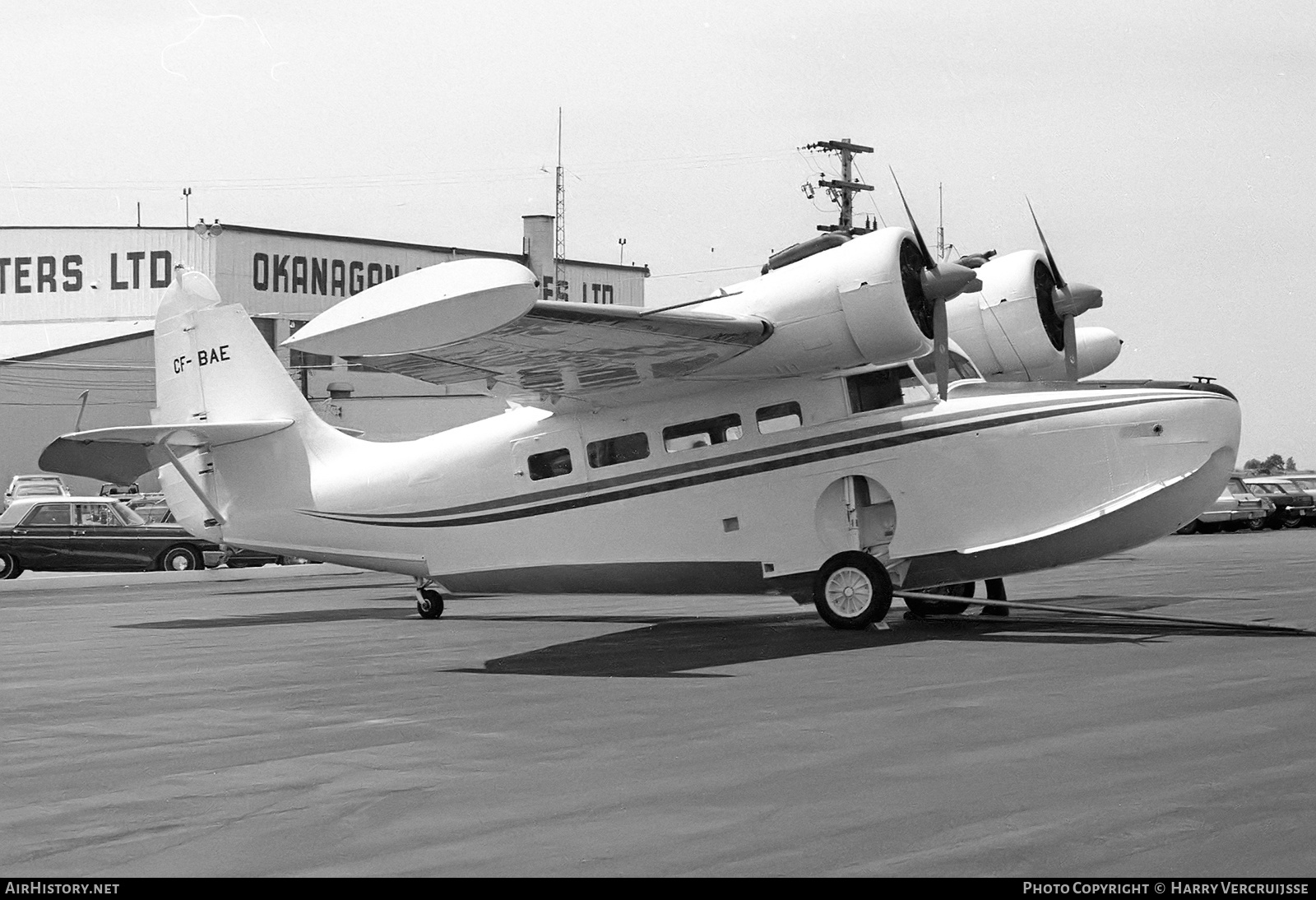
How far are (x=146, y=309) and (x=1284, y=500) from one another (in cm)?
4621

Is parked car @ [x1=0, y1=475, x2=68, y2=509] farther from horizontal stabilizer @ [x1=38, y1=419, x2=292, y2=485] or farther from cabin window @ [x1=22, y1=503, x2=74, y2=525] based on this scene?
horizontal stabilizer @ [x1=38, y1=419, x2=292, y2=485]

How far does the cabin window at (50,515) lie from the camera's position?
31906 millimetres

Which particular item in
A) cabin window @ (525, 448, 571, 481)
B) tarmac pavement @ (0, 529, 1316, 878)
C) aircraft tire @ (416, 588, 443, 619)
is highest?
cabin window @ (525, 448, 571, 481)

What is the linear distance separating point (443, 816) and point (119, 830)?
50.4 inches

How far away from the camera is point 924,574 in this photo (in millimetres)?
14281

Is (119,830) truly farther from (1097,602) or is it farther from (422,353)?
(1097,602)

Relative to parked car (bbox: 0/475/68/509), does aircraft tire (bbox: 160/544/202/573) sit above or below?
below

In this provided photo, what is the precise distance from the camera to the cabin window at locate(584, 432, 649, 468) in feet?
50.6

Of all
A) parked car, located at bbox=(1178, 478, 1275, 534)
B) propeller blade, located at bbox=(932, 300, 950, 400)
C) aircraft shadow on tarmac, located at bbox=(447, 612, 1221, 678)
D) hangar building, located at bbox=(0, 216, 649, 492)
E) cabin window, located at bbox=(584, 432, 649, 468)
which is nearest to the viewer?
aircraft shadow on tarmac, located at bbox=(447, 612, 1221, 678)

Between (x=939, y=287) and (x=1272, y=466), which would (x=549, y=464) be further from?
(x=1272, y=466)

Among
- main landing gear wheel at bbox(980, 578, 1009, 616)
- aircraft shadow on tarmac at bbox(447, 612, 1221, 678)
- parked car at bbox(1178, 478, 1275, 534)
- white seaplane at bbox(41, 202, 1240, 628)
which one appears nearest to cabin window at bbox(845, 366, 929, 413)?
white seaplane at bbox(41, 202, 1240, 628)

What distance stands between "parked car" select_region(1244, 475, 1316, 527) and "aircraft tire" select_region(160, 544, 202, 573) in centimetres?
3291

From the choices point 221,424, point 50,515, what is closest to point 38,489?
point 50,515

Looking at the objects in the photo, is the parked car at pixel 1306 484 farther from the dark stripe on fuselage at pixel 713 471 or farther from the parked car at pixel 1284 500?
the dark stripe on fuselage at pixel 713 471
